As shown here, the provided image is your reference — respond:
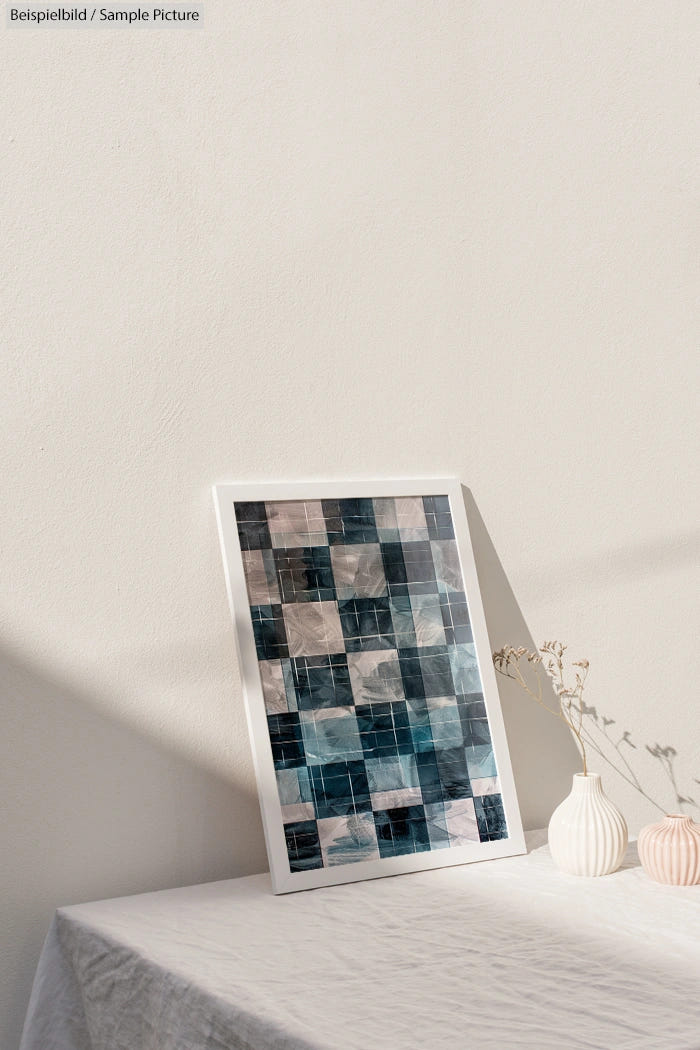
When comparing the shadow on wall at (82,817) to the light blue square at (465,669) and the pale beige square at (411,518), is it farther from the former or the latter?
the pale beige square at (411,518)

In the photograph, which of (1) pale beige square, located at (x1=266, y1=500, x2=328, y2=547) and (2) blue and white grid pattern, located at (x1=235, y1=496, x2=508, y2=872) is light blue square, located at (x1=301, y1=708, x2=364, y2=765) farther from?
(1) pale beige square, located at (x1=266, y1=500, x2=328, y2=547)

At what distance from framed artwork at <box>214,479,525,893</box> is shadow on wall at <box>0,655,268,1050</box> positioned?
0.14 m

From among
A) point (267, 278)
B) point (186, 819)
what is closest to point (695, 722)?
point (186, 819)

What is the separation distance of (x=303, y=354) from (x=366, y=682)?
22.7 inches

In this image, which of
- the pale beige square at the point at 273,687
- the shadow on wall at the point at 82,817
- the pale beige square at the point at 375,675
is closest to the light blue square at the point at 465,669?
the pale beige square at the point at 375,675

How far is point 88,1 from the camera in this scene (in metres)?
1.63

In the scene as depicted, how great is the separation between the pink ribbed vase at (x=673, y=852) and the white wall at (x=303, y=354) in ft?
1.14

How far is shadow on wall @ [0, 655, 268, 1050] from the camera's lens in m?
1.49

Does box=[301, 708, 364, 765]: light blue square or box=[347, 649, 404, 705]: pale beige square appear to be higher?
box=[347, 649, 404, 705]: pale beige square

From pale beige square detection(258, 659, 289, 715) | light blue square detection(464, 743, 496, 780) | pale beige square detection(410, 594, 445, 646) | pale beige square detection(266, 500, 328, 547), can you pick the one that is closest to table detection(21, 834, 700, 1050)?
light blue square detection(464, 743, 496, 780)

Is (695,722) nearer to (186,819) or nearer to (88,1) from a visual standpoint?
(186,819)

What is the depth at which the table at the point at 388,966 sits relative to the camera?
39.8 inches

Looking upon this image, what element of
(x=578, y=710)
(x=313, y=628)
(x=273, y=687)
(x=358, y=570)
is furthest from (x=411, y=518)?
(x=578, y=710)

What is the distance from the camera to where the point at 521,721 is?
6.12 feet
